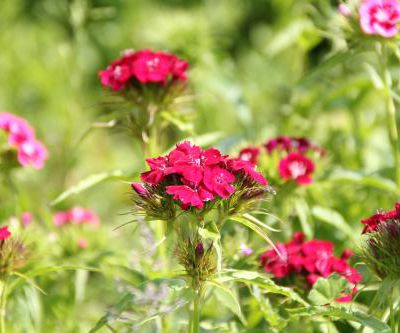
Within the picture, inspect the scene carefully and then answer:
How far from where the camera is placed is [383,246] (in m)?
1.96

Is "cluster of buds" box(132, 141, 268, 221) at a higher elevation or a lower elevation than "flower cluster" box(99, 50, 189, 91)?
lower

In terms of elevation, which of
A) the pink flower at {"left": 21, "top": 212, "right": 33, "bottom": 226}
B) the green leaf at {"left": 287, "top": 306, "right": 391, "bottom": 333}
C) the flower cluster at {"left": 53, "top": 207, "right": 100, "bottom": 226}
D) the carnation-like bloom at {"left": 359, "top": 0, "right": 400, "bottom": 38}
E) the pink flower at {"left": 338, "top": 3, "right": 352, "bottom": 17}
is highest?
the pink flower at {"left": 338, "top": 3, "right": 352, "bottom": 17}

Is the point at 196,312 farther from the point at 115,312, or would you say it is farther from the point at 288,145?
the point at 288,145

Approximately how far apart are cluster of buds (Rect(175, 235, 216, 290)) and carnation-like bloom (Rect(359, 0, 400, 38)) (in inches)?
40.3

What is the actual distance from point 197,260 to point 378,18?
3.68 ft

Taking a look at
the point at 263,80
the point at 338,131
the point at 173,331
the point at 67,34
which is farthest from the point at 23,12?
the point at 173,331

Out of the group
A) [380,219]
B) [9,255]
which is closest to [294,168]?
[380,219]

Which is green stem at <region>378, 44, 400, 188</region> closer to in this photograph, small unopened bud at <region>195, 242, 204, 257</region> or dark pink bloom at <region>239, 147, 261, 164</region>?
dark pink bloom at <region>239, 147, 261, 164</region>

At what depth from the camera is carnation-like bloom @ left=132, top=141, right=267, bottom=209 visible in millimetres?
1800

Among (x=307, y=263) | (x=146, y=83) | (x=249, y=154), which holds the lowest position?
(x=307, y=263)

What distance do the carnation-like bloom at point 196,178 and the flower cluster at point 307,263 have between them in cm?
41

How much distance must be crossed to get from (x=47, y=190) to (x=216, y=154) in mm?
3192

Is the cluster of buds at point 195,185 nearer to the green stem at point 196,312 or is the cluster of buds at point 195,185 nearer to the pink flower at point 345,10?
the green stem at point 196,312

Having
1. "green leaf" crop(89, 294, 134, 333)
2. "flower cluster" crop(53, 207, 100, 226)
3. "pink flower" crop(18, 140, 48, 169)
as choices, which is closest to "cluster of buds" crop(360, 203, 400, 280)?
"green leaf" crop(89, 294, 134, 333)
